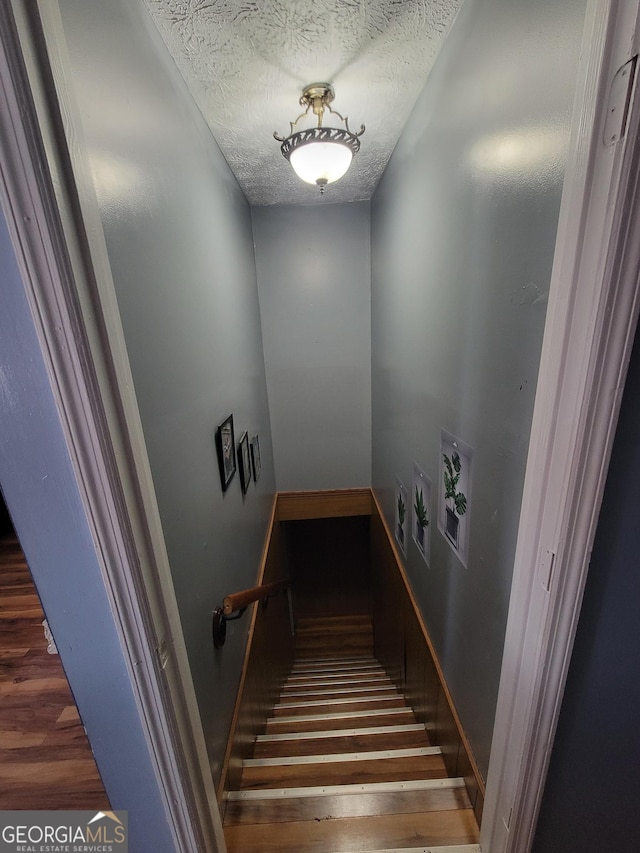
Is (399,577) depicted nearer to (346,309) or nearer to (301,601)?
(346,309)

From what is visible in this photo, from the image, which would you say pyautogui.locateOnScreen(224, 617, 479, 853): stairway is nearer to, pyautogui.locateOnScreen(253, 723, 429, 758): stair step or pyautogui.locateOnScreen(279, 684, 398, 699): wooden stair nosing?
pyautogui.locateOnScreen(253, 723, 429, 758): stair step

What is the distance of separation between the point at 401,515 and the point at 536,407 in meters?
1.45

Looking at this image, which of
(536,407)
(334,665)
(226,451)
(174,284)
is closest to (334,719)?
(226,451)

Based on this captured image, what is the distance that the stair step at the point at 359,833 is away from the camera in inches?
41.2

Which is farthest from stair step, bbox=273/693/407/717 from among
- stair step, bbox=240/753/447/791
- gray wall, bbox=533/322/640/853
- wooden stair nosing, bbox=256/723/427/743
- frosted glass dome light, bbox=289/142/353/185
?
frosted glass dome light, bbox=289/142/353/185

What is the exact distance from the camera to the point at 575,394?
59 centimetres

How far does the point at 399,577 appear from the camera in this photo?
2.08 m

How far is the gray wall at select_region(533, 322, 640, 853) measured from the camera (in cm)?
62

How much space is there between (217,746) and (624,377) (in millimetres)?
1508

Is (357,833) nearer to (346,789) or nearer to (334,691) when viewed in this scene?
(346,789)

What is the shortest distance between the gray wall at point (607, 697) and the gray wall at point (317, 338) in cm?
A: 230

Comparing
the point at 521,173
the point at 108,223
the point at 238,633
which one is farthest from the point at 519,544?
the point at 238,633

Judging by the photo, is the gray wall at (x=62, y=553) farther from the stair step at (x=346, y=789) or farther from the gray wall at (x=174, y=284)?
the stair step at (x=346, y=789)

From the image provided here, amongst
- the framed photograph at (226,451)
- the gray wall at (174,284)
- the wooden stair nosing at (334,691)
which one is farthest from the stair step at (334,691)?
the framed photograph at (226,451)
